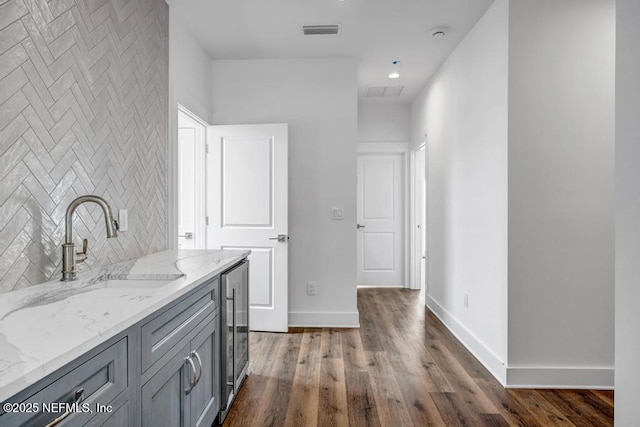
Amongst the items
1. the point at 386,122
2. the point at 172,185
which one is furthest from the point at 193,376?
the point at 386,122

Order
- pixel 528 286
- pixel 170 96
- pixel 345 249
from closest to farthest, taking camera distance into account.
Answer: pixel 528 286
pixel 170 96
pixel 345 249

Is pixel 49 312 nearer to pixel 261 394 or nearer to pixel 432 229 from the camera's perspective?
pixel 261 394

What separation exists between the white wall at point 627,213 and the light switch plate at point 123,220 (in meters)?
2.29

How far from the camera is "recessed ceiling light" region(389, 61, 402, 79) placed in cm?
362

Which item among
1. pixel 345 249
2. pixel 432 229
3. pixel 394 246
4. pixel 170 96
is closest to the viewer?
pixel 170 96

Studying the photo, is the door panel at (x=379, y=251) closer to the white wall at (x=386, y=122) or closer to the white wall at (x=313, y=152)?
the white wall at (x=386, y=122)

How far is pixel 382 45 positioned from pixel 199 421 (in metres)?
3.09

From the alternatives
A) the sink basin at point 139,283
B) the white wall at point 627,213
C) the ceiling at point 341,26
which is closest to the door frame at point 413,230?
the ceiling at point 341,26

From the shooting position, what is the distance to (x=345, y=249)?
3512 millimetres

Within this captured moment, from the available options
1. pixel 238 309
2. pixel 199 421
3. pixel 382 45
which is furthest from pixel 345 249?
pixel 199 421

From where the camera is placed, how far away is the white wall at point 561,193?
2.27 meters

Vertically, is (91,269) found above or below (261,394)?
above

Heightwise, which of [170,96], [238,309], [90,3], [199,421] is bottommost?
[199,421]

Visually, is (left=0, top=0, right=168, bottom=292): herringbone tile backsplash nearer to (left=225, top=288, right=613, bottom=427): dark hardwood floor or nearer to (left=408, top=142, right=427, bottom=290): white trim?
(left=225, top=288, right=613, bottom=427): dark hardwood floor
